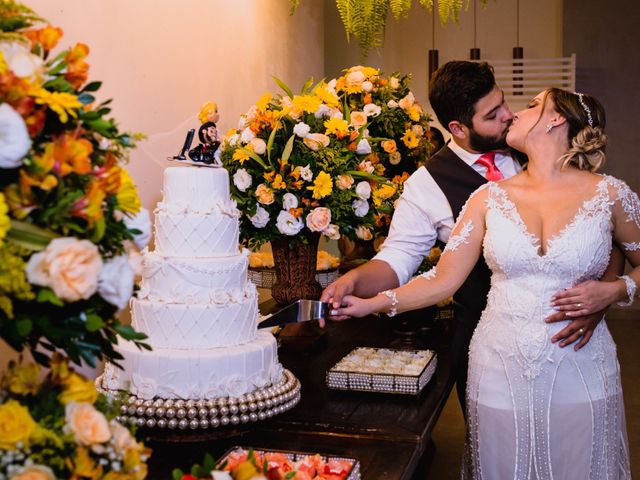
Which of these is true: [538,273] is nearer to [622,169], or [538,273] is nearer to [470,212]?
[470,212]

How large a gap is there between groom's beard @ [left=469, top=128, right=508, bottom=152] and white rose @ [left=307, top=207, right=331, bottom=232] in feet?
2.27

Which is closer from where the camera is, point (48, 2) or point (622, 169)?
point (48, 2)

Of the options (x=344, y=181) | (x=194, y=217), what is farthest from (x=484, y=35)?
(x=194, y=217)

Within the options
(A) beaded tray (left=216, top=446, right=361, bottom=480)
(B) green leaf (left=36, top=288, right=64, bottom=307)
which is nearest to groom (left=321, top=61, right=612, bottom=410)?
(A) beaded tray (left=216, top=446, right=361, bottom=480)

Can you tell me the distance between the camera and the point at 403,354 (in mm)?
2793

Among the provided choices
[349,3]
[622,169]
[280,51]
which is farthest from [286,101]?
[622,169]

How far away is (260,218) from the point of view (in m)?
2.99

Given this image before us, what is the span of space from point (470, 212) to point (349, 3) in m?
1.09

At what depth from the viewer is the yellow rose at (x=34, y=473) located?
1.03m

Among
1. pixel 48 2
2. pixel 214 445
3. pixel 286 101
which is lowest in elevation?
pixel 214 445

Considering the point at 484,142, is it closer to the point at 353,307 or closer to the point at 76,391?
the point at 353,307

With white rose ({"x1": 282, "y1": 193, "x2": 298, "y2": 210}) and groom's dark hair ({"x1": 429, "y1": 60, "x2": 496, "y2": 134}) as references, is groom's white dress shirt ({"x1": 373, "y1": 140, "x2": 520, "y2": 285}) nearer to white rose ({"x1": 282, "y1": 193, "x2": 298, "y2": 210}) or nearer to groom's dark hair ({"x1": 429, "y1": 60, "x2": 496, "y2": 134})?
groom's dark hair ({"x1": 429, "y1": 60, "x2": 496, "y2": 134})

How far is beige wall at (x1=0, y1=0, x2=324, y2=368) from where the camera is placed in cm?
262

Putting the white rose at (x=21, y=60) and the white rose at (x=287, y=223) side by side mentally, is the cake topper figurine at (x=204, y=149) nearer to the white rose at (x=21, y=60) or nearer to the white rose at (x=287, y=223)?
the white rose at (x=287, y=223)
